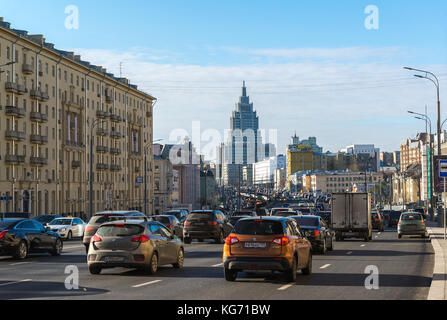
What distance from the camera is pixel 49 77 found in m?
88.2

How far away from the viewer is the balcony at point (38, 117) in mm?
82562

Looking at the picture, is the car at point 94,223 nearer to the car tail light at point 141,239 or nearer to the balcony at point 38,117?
the car tail light at point 141,239

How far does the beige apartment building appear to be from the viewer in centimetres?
7756

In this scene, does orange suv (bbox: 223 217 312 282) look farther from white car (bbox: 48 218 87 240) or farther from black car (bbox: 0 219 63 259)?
white car (bbox: 48 218 87 240)

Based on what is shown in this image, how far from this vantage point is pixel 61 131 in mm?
91875

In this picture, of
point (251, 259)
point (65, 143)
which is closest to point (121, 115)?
point (65, 143)

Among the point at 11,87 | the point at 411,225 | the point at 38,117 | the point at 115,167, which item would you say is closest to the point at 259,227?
the point at 411,225

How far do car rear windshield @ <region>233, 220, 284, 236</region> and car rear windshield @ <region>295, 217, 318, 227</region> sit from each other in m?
11.3

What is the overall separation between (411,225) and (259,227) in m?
28.3

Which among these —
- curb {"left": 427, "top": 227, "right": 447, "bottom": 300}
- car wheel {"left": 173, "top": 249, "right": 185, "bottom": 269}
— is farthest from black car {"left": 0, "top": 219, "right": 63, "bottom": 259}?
curb {"left": 427, "top": 227, "right": 447, "bottom": 300}

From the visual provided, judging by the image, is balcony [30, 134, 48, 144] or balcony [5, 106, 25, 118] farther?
balcony [30, 134, 48, 144]

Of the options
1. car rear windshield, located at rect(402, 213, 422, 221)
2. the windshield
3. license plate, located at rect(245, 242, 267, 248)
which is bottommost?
the windshield

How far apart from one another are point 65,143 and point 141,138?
3453 centimetres
